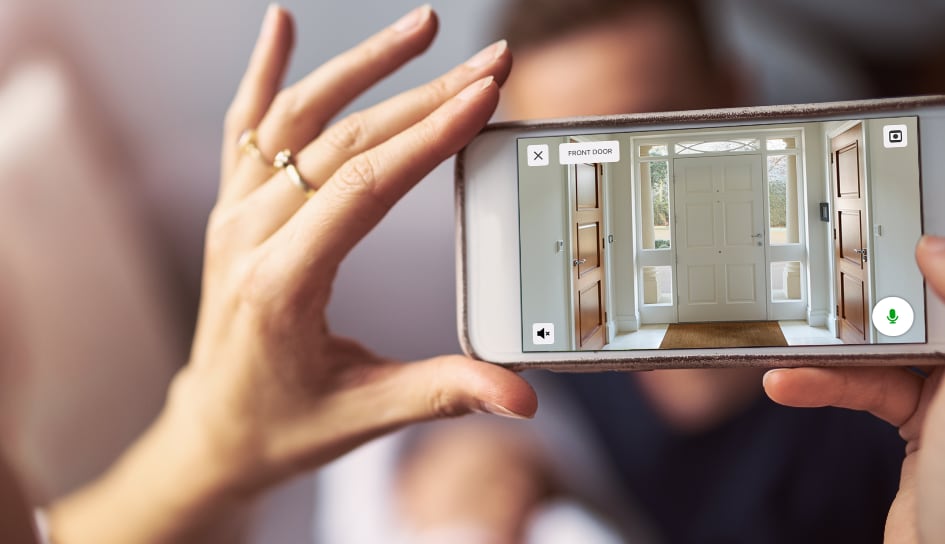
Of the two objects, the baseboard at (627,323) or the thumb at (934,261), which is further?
the baseboard at (627,323)

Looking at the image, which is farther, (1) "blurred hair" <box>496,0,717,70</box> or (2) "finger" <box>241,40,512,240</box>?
(1) "blurred hair" <box>496,0,717,70</box>

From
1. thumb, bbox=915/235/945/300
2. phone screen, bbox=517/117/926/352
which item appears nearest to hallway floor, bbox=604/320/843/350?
phone screen, bbox=517/117/926/352

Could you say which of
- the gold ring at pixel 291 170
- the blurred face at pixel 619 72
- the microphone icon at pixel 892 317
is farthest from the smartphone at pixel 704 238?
the blurred face at pixel 619 72

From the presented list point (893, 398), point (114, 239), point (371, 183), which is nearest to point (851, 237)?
point (893, 398)

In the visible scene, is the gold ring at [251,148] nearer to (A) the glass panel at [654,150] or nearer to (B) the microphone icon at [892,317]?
(A) the glass panel at [654,150]

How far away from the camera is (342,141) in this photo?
0.56 m

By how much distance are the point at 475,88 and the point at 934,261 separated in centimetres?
31

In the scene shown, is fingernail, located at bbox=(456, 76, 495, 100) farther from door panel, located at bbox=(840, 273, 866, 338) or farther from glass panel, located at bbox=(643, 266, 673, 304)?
door panel, located at bbox=(840, 273, 866, 338)

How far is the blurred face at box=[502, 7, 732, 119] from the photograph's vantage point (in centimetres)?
92

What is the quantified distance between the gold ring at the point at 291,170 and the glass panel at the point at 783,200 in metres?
0.37

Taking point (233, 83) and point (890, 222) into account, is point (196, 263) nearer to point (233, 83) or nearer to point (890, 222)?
point (233, 83)

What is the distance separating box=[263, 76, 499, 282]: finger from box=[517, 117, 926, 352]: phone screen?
0.06 meters

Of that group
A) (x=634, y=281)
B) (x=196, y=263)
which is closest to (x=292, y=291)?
(x=634, y=281)

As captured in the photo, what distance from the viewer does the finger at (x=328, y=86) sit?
61 cm
